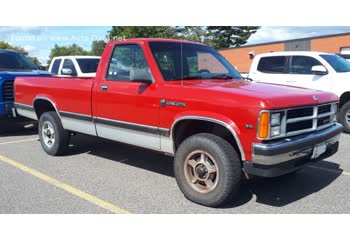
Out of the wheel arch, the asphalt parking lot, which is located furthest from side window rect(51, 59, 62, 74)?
the asphalt parking lot

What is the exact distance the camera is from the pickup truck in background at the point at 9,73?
7930 millimetres

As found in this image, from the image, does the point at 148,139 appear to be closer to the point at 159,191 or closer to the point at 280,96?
the point at 159,191

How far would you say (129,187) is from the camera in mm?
4746

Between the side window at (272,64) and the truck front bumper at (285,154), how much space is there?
5.70 meters

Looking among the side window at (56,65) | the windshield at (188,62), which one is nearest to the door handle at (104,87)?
the windshield at (188,62)

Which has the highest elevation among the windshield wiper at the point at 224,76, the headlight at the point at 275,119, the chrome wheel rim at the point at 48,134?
the windshield wiper at the point at 224,76

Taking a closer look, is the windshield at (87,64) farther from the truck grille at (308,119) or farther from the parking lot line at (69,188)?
the truck grille at (308,119)

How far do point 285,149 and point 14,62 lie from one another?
809 centimetres

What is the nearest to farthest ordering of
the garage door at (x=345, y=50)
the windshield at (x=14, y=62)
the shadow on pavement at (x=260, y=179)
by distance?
the shadow on pavement at (x=260, y=179) → the windshield at (x=14, y=62) → the garage door at (x=345, y=50)

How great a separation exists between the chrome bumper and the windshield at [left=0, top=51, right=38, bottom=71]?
7585 millimetres

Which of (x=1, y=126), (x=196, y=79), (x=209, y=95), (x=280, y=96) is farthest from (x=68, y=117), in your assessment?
(x=1, y=126)

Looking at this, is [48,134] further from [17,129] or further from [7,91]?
[17,129]

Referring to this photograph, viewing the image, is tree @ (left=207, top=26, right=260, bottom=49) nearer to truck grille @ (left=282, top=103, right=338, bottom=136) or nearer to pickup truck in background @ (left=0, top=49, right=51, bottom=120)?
pickup truck in background @ (left=0, top=49, right=51, bottom=120)

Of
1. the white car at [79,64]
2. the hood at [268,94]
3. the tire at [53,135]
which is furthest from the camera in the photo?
the white car at [79,64]
